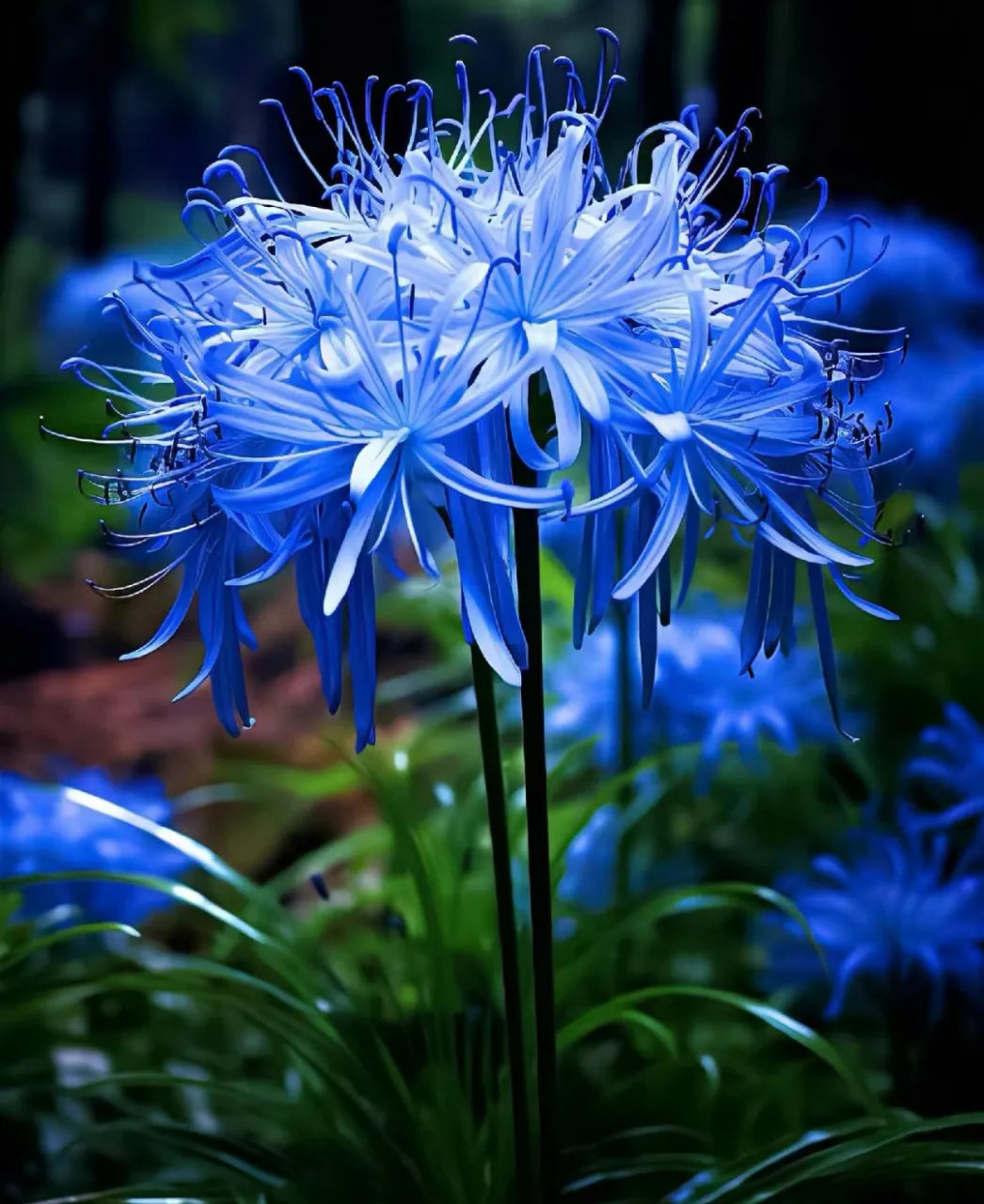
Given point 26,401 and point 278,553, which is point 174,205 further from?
point 278,553

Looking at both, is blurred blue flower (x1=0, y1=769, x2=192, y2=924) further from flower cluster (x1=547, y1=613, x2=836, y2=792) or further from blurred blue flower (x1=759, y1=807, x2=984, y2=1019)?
blurred blue flower (x1=759, y1=807, x2=984, y2=1019)

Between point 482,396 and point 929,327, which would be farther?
point 929,327

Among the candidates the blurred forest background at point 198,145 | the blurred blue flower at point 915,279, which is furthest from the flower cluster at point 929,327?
the blurred forest background at point 198,145

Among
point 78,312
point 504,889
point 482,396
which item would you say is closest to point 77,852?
point 504,889

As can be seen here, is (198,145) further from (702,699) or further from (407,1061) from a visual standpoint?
(407,1061)

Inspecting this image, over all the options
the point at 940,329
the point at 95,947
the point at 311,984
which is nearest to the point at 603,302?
the point at 311,984

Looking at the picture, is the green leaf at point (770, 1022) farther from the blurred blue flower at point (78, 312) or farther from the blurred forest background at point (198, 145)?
the blurred blue flower at point (78, 312)

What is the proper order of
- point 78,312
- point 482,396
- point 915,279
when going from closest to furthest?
1. point 482,396
2. point 915,279
3. point 78,312
